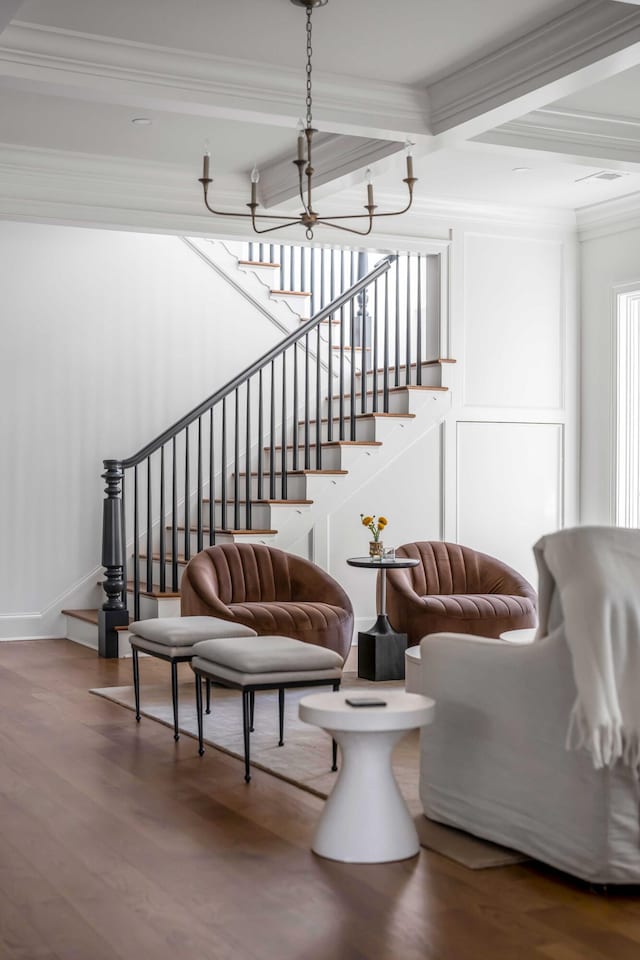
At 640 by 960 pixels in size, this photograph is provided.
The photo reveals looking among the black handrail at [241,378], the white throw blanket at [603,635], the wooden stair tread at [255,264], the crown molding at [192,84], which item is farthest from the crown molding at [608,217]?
the white throw blanket at [603,635]

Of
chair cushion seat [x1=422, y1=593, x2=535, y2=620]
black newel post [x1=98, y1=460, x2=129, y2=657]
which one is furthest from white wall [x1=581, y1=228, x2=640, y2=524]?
black newel post [x1=98, y1=460, x2=129, y2=657]

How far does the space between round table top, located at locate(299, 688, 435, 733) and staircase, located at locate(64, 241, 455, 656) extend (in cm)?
337

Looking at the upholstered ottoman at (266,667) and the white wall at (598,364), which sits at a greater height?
the white wall at (598,364)

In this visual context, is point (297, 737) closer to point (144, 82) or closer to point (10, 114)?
point (144, 82)

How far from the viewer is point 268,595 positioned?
21.4 ft

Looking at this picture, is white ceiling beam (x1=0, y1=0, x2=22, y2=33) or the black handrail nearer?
white ceiling beam (x1=0, y1=0, x2=22, y2=33)

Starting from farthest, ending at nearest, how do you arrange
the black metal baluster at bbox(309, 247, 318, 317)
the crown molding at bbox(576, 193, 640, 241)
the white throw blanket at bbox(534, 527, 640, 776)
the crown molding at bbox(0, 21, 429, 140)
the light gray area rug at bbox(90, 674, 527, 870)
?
the black metal baluster at bbox(309, 247, 318, 317)
the crown molding at bbox(576, 193, 640, 241)
the crown molding at bbox(0, 21, 429, 140)
the light gray area rug at bbox(90, 674, 527, 870)
the white throw blanket at bbox(534, 527, 640, 776)

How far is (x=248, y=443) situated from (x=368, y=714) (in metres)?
4.40

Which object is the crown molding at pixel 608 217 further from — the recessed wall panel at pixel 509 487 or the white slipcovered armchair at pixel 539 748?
the white slipcovered armchair at pixel 539 748

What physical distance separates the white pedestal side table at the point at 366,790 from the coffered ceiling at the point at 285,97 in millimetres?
2418

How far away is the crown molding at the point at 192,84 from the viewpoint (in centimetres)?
481

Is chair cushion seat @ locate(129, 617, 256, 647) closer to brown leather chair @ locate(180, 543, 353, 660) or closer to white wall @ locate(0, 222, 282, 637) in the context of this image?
brown leather chair @ locate(180, 543, 353, 660)

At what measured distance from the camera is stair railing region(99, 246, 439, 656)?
731 cm

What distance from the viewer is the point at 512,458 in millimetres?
8273
